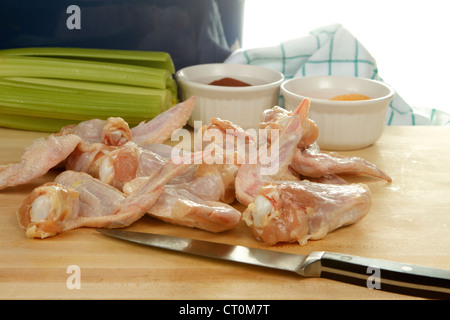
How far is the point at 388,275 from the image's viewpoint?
5.44 ft

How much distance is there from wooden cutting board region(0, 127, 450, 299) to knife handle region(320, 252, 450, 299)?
31 mm

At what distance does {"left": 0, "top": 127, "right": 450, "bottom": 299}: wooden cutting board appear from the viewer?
5.65ft

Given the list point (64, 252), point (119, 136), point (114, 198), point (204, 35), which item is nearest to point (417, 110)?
point (204, 35)

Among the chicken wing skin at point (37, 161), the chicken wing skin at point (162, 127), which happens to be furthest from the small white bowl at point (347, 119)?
the chicken wing skin at point (37, 161)

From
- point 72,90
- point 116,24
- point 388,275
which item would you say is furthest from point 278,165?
point 116,24

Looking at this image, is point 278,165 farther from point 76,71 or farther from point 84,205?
point 76,71

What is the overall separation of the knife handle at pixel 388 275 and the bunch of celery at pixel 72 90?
5.46 ft

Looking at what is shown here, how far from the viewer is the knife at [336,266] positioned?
5.34ft

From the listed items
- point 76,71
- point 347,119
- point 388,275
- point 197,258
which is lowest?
point 197,258

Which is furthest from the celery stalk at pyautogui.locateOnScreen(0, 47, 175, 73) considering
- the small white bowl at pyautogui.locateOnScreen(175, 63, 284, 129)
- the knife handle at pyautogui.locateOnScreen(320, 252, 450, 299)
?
the knife handle at pyautogui.locateOnScreen(320, 252, 450, 299)

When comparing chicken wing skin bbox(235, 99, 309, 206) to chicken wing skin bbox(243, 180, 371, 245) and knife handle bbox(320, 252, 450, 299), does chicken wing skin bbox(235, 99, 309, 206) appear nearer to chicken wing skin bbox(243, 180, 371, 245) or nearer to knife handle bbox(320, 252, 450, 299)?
chicken wing skin bbox(243, 180, 371, 245)

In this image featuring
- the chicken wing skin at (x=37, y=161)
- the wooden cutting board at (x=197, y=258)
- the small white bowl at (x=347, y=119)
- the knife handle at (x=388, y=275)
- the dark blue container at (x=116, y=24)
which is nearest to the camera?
the knife handle at (x=388, y=275)

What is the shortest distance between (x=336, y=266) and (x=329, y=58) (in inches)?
Answer: 88.8

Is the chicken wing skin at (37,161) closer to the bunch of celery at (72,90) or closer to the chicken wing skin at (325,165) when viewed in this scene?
the bunch of celery at (72,90)
